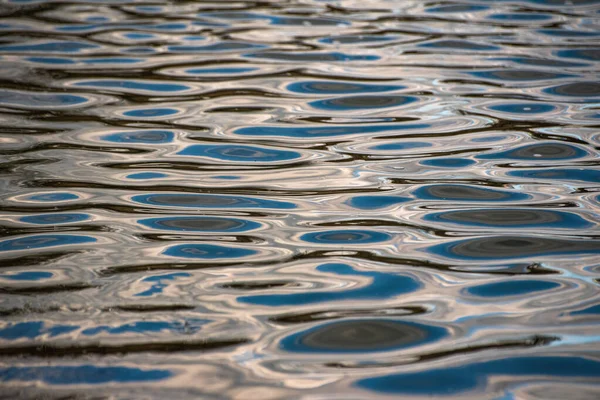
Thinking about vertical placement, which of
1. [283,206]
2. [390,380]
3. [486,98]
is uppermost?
[486,98]

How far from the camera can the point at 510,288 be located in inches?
71.9

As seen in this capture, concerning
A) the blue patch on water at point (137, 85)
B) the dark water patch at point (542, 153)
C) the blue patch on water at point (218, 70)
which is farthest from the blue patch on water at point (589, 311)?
the blue patch on water at point (218, 70)

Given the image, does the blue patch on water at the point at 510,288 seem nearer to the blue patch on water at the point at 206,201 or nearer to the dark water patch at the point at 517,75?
the blue patch on water at the point at 206,201

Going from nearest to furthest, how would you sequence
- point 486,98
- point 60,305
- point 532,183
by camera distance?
point 60,305
point 532,183
point 486,98

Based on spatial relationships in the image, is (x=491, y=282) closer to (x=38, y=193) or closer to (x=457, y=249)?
(x=457, y=249)

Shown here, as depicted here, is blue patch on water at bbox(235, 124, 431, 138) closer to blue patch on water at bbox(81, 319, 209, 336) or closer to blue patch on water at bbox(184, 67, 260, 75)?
blue patch on water at bbox(184, 67, 260, 75)

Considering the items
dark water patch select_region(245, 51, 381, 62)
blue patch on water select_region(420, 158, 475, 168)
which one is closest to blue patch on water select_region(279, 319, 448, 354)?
blue patch on water select_region(420, 158, 475, 168)

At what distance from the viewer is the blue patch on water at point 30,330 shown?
1629 millimetres

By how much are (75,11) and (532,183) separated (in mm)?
3526

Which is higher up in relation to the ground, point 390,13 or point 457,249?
point 390,13

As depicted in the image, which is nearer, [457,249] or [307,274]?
[307,274]

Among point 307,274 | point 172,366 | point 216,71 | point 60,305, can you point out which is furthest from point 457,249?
point 216,71

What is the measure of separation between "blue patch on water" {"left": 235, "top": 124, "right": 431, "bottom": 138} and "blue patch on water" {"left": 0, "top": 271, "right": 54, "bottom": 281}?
130cm

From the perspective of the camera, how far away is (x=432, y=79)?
3.62 metres
